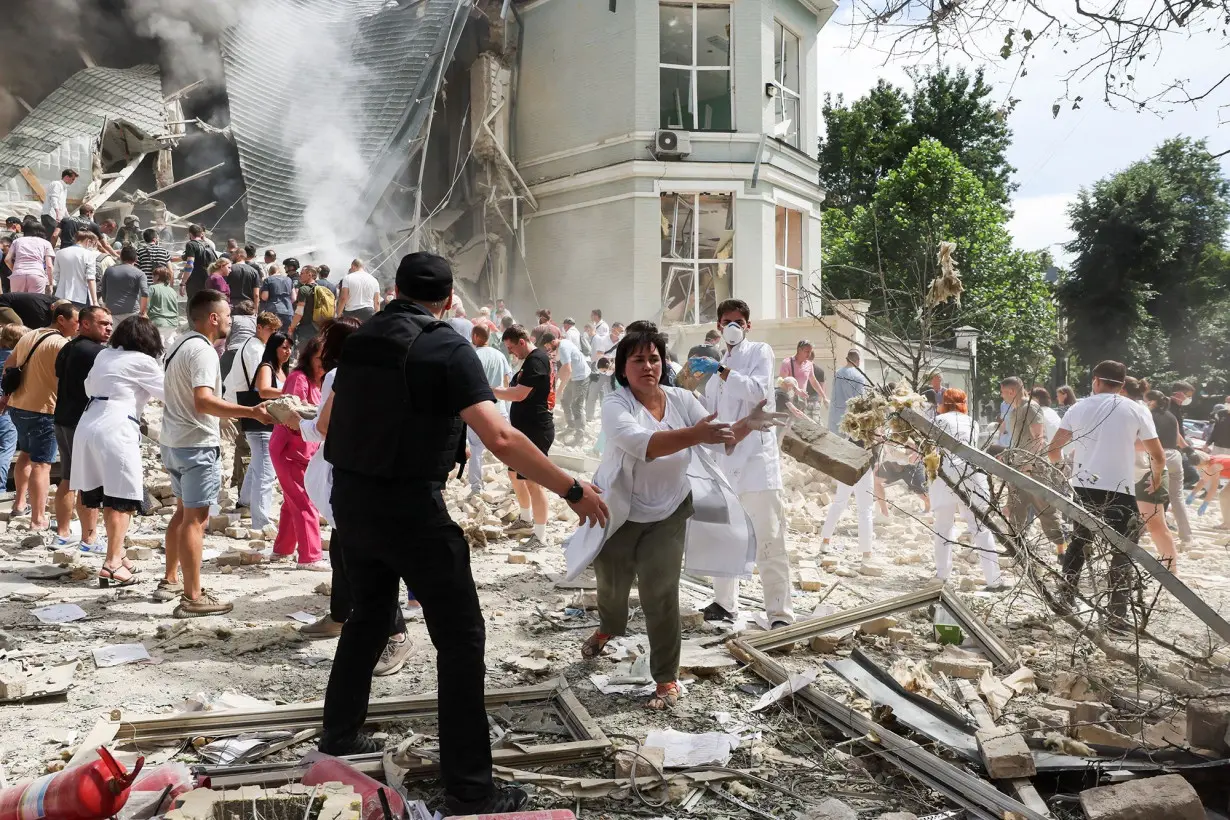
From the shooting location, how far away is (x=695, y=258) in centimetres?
1778

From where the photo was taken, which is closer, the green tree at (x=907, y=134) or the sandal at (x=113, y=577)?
the sandal at (x=113, y=577)

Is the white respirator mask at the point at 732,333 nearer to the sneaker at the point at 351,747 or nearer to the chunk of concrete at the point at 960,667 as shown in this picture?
the chunk of concrete at the point at 960,667

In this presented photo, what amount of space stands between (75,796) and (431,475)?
1.37 m

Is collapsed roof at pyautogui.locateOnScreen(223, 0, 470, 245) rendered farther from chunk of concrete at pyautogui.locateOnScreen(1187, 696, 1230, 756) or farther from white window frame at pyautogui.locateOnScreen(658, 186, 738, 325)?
chunk of concrete at pyautogui.locateOnScreen(1187, 696, 1230, 756)

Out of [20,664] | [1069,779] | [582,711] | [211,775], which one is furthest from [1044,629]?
[20,664]

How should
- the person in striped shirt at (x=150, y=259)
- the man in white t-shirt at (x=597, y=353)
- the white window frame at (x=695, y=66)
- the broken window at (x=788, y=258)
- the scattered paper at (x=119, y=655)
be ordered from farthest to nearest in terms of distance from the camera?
the broken window at (x=788, y=258)
the white window frame at (x=695, y=66)
the man in white t-shirt at (x=597, y=353)
the person in striped shirt at (x=150, y=259)
the scattered paper at (x=119, y=655)

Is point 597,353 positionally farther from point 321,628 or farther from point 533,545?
point 321,628

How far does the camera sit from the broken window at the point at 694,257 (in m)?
17.9

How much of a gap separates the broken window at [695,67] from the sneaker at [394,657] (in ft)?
49.8

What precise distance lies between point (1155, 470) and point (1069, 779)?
3782 millimetres

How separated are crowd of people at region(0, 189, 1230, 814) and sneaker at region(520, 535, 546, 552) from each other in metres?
0.02

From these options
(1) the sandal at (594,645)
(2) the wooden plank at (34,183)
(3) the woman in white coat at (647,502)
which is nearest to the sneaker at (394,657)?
Answer: (1) the sandal at (594,645)

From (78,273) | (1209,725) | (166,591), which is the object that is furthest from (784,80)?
(1209,725)

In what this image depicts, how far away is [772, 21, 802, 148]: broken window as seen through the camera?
18625mm
